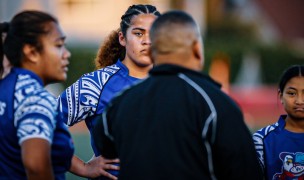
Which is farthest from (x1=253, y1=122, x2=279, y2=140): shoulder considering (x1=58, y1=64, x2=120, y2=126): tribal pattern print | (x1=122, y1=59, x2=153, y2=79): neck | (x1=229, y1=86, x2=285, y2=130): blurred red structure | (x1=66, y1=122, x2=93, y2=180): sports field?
(x1=229, y1=86, x2=285, y2=130): blurred red structure

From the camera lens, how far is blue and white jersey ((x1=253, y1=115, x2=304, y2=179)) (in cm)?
571

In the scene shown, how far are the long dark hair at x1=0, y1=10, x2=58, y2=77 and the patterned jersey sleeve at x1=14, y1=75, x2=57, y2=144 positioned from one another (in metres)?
0.21

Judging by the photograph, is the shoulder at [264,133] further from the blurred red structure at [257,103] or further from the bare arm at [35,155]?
the blurred red structure at [257,103]

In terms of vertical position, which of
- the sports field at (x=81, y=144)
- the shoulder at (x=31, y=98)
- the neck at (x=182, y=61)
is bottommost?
the sports field at (x=81, y=144)

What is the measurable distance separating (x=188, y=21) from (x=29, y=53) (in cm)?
86

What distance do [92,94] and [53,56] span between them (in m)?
1.22

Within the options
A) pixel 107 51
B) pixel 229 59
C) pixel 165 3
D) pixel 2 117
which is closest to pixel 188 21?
pixel 2 117

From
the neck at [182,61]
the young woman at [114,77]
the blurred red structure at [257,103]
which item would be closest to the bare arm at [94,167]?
the young woman at [114,77]

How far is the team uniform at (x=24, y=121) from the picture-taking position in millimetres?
4270

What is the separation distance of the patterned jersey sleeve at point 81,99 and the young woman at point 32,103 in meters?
1.12

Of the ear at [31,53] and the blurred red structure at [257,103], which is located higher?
the ear at [31,53]

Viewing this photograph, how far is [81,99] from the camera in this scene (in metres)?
5.78

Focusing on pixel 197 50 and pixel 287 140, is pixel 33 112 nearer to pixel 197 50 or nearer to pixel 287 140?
pixel 197 50

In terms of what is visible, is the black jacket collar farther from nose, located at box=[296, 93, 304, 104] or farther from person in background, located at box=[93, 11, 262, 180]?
nose, located at box=[296, 93, 304, 104]
